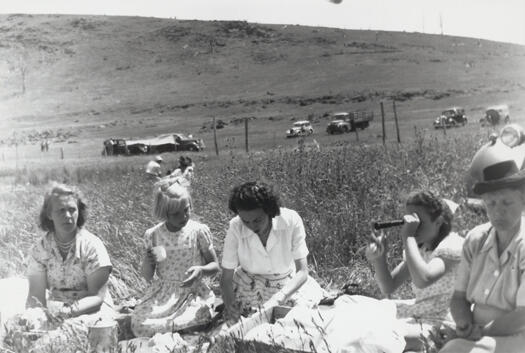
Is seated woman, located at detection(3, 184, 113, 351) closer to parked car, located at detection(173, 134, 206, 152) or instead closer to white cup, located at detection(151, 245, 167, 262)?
white cup, located at detection(151, 245, 167, 262)

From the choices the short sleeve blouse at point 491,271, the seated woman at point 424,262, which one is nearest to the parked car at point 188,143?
the seated woman at point 424,262

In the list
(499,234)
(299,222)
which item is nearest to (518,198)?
(499,234)

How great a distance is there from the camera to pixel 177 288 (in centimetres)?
437

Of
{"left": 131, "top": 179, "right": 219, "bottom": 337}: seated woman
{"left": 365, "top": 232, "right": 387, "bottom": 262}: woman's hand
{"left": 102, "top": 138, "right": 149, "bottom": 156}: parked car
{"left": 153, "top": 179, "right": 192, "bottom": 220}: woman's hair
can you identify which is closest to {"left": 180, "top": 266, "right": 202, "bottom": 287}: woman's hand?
{"left": 131, "top": 179, "right": 219, "bottom": 337}: seated woman

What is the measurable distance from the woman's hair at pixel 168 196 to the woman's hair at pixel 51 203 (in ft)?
1.68

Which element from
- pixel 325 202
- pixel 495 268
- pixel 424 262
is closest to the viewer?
pixel 495 268

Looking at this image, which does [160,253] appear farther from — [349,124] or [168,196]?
[349,124]

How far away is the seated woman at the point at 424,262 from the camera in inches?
123

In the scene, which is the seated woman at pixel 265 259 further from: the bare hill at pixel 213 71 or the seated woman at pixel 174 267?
the bare hill at pixel 213 71

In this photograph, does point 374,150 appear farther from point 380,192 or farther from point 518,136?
point 518,136

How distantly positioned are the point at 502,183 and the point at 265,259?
2125 mm

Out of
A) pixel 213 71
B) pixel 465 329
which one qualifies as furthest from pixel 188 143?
pixel 465 329

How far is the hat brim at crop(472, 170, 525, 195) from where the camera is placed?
2416 mm

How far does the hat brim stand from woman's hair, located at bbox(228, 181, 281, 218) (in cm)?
174
